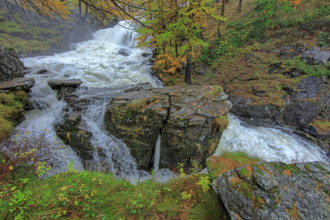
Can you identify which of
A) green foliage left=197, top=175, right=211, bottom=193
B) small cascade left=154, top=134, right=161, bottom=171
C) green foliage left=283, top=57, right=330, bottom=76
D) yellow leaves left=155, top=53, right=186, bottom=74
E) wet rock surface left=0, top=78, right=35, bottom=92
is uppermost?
green foliage left=283, top=57, right=330, bottom=76

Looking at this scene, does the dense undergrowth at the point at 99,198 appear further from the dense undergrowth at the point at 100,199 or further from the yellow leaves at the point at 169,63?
the yellow leaves at the point at 169,63

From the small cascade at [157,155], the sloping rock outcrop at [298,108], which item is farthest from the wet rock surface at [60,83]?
the sloping rock outcrop at [298,108]

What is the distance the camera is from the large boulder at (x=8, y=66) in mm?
7499

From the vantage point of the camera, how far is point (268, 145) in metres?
7.00

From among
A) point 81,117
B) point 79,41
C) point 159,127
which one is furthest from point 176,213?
point 79,41

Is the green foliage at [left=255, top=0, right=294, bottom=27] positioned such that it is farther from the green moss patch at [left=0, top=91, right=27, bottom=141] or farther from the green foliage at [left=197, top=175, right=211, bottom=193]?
the green moss patch at [left=0, top=91, right=27, bottom=141]

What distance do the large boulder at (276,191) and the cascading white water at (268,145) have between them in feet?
13.6

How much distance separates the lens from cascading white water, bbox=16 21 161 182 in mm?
6094

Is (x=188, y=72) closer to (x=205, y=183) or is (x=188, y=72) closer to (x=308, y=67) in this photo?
(x=308, y=67)

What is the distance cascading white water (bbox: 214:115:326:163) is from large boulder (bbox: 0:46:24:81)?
11.7m

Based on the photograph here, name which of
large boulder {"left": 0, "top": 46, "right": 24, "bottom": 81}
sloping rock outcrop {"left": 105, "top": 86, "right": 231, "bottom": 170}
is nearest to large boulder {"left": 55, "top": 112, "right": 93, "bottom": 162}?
sloping rock outcrop {"left": 105, "top": 86, "right": 231, "bottom": 170}

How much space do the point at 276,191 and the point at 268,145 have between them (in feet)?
19.0

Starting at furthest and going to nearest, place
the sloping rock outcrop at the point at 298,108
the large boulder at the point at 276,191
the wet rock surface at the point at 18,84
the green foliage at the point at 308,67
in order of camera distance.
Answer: the green foliage at the point at 308,67 → the sloping rock outcrop at the point at 298,108 → the wet rock surface at the point at 18,84 → the large boulder at the point at 276,191

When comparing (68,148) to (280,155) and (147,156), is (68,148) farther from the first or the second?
(280,155)
